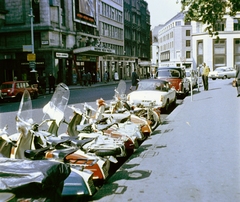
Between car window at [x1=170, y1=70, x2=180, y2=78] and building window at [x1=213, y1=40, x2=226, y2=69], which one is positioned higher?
building window at [x1=213, y1=40, x2=226, y2=69]

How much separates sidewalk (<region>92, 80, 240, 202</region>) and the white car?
4984mm

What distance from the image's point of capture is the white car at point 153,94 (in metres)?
15.1

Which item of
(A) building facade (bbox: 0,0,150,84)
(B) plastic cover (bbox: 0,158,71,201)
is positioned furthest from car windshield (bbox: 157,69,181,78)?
(B) plastic cover (bbox: 0,158,71,201)

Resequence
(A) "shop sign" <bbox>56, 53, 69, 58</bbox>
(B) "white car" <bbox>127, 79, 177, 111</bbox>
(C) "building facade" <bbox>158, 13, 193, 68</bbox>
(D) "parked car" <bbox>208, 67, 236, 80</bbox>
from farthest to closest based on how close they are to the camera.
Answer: (C) "building facade" <bbox>158, 13, 193, 68</bbox> → (D) "parked car" <bbox>208, 67, 236, 80</bbox> → (A) "shop sign" <bbox>56, 53, 69, 58</bbox> → (B) "white car" <bbox>127, 79, 177, 111</bbox>

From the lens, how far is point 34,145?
5812 mm

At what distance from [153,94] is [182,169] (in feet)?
31.2

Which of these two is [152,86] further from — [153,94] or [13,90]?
[13,90]

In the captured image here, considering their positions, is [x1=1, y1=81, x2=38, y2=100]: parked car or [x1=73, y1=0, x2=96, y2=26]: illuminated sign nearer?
[x1=1, y1=81, x2=38, y2=100]: parked car

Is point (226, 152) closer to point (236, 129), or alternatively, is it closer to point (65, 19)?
point (236, 129)

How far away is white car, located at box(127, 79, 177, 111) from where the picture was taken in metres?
15.1

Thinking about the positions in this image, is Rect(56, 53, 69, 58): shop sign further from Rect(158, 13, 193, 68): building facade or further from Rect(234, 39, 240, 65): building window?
Rect(158, 13, 193, 68): building facade

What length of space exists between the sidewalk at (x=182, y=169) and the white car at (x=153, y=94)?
196 inches

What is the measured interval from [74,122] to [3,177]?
14.4 ft

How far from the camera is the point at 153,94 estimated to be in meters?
15.5
